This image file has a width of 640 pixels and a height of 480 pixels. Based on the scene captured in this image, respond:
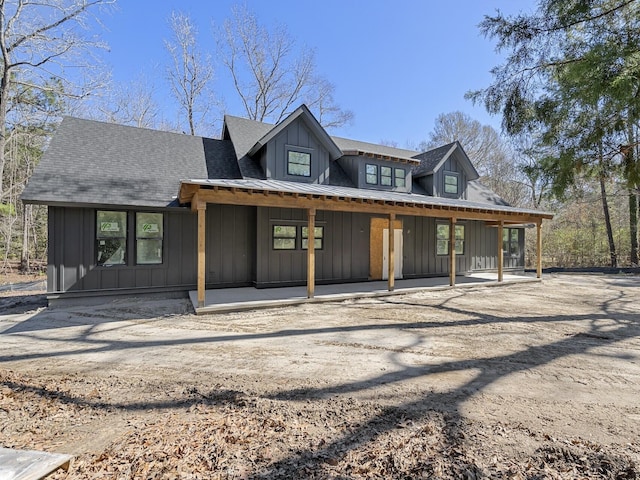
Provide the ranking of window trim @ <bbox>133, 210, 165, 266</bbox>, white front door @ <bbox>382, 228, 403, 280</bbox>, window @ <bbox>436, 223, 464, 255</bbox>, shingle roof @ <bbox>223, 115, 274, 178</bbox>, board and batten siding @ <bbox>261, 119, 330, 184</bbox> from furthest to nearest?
window @ <bbox>436, 223, 464, 255</bbox> < white front door @ <bbox>382, 228, 403, 280</bbox> < shingle roof @ <bbox>223, 115, 274, 178</bbox> < board and batten siding @ <bbox>261, 119, 330, 184</bbox> < window trim @ <bbox>133, 210, 165, 266</bbox>

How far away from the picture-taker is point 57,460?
6.63 feet

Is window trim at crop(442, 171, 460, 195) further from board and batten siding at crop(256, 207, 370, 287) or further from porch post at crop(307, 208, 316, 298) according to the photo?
porch post at crop(307, 208, 316, 298)

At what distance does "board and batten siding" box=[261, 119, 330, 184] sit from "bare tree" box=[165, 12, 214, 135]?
12994 mm

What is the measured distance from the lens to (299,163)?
400 inches

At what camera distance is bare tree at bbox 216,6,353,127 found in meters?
20.3

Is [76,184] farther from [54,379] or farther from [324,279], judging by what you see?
[324,279]

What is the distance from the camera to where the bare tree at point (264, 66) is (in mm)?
20297

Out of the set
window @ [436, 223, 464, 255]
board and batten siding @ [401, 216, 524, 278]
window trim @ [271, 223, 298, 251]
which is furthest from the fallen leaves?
window @ [436, 223, 464, 255]

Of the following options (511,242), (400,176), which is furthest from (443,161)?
(511,242)

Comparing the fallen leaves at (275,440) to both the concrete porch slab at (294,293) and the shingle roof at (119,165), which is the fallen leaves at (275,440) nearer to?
the concrete porch slab at (294,293)

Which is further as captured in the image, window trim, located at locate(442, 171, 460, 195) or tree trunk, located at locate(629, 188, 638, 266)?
tree trunk, located at locate(629, 188, 638, 266)

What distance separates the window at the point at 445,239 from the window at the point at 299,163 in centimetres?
542

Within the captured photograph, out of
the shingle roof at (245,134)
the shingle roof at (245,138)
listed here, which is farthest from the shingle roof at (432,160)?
the shingle roof at (245,138)

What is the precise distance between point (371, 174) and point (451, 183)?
3.92 meters
